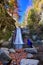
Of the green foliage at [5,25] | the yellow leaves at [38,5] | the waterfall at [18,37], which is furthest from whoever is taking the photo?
the yellow leaves at [38,5]

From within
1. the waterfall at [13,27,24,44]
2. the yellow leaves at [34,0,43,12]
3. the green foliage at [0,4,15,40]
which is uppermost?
the yellow leaves at [34,0,43,12]

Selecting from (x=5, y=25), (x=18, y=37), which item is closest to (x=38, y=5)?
(x=18, y=37)

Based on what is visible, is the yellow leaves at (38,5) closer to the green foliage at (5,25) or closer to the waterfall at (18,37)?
the waterfall at (18,37)

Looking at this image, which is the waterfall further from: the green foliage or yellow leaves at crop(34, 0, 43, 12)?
the green foliage

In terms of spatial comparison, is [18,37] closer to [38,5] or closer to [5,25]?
[38,5]

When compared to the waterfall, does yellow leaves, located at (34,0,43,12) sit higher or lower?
higher

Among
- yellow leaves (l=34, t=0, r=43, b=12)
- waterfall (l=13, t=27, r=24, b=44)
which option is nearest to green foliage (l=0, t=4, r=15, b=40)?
waterfall (l=13, t=27, r=24, b=44)

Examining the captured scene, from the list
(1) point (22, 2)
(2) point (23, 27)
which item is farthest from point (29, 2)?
(2) point (23, 27)

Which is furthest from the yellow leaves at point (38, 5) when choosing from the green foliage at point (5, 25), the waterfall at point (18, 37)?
the green foliage at point (5, 25)

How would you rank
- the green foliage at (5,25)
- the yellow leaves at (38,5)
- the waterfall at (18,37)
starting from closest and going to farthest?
the green foliage at (5,25) < the waterfall at (18,37) < the yellow leaves at (38,5)

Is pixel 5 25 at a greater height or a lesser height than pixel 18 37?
lesser

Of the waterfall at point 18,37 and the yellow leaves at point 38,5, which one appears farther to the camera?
the yellow leaves at point 38,5

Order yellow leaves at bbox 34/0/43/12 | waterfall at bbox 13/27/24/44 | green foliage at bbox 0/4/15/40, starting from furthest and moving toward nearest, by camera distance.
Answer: yellow leaves at bbox 34/0/43/12 < waterfall at bbox 13/27/24/44 < green foliage at bbox 0/4/15/40

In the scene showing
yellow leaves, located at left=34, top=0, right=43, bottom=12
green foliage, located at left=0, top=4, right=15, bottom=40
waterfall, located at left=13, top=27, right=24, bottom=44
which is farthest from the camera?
yellow leaves, located at left=34, top=0, right=43, bottom=12
